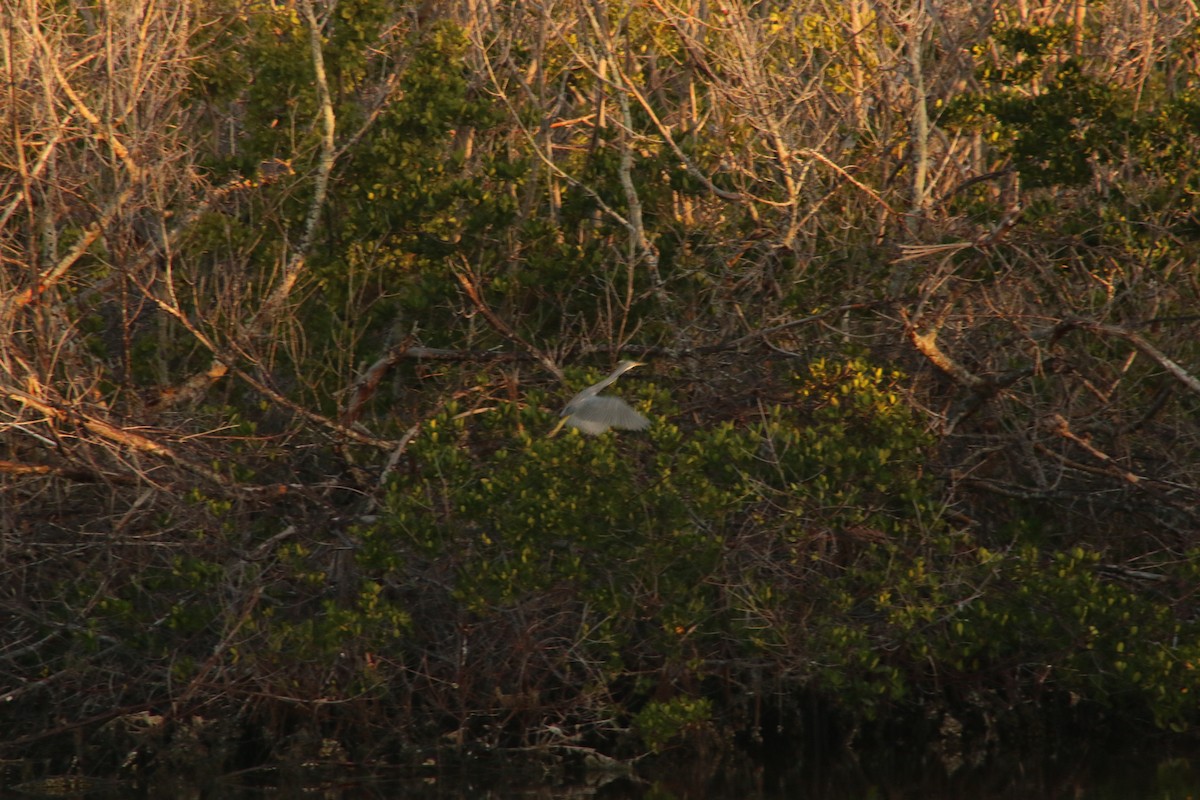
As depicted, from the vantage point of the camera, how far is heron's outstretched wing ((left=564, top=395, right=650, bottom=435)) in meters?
8.61

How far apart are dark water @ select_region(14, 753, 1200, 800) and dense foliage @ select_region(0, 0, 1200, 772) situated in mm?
244

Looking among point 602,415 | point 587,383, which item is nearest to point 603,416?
point 602,415

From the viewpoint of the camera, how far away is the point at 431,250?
11.0 meters

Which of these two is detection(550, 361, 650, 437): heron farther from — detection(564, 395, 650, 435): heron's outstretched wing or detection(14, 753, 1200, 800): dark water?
detection(14, 753, 1200, 800): dark water

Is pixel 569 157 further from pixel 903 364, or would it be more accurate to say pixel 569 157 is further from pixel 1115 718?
pixel 1115 718

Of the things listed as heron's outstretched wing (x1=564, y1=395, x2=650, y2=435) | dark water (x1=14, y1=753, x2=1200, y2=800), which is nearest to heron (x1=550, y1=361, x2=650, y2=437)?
heron's outstretched wing (x1=564, y1=395, x2=650, y2=435)

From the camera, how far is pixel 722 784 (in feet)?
30.1

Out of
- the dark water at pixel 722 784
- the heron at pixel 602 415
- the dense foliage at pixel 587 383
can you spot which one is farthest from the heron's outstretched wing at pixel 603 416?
the dark water at pixel 722 784

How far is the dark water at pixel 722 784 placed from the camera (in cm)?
889

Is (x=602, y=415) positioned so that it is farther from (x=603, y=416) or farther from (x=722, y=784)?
(x=722, y=784)

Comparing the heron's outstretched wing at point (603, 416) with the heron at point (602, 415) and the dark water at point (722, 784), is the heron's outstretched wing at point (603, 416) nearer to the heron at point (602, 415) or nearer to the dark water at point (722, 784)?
the heron at point (602, 415)

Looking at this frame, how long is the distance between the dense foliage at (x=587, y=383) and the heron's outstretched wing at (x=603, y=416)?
11.0 inches

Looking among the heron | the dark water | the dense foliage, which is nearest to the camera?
the heron

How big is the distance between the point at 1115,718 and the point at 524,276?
16.0ft
